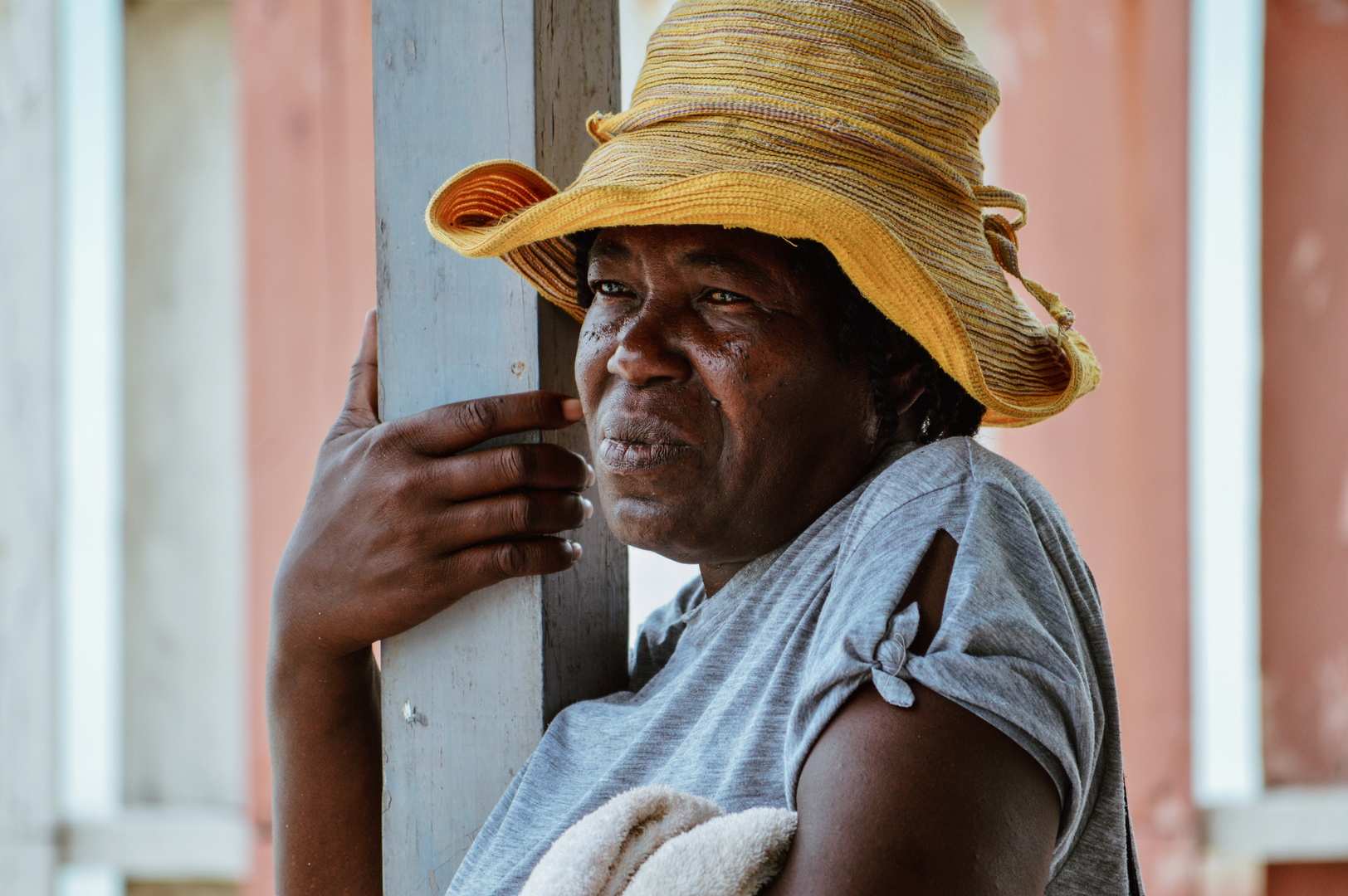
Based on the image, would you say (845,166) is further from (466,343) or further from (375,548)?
(375,548)

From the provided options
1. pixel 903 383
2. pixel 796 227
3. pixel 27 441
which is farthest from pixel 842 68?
pixel 27 441

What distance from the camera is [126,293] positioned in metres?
3.93

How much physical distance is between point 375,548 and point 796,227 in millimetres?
696

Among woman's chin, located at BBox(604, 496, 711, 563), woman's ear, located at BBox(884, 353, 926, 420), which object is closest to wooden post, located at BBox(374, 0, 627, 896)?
woman's chin, located at BBox(604, 496, 711, 563)

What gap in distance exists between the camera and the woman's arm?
1.56 metres

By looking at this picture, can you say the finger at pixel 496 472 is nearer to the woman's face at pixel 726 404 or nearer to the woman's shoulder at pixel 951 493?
the woman's face at pixel 726 404

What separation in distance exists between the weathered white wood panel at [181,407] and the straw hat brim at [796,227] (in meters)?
2.61

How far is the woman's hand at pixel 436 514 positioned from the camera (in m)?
1.55

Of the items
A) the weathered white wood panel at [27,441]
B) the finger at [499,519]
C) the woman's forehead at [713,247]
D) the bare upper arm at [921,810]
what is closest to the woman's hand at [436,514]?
the finger at [499,519]

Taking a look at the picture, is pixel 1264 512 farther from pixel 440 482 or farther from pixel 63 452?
pixel 63 452

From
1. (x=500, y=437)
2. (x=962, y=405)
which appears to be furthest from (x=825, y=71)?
(x=500, y=437)

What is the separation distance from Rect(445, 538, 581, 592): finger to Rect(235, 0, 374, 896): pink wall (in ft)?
7.03

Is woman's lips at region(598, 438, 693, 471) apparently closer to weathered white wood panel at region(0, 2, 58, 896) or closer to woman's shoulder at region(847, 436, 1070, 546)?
woman's shoulder at region(847, 436, 1070, 546)

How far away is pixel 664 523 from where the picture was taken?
1427 millimetres
